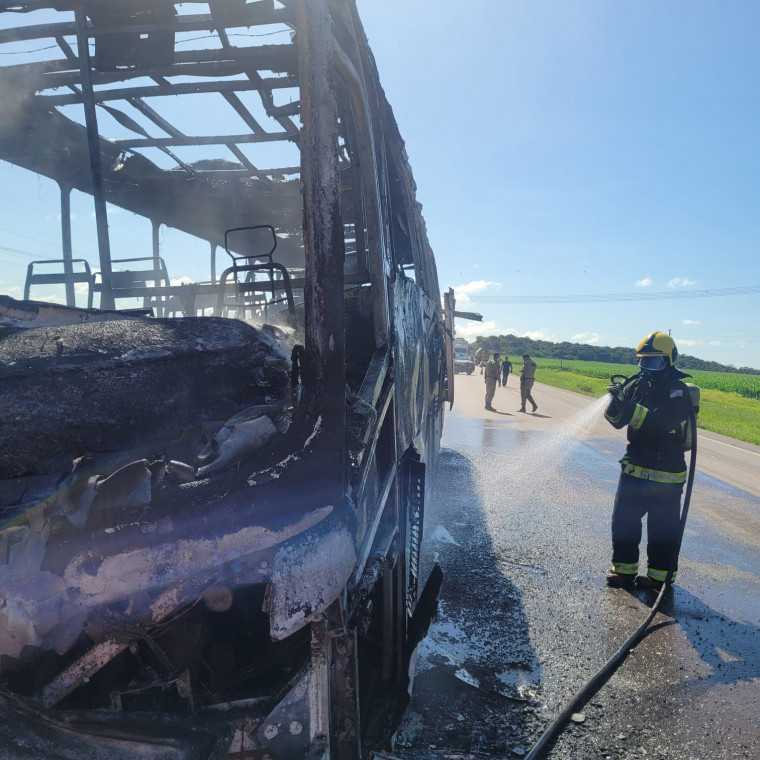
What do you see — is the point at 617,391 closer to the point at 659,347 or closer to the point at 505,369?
the point at 659,347

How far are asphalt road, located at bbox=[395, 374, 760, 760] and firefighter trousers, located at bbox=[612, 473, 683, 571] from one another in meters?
0.25

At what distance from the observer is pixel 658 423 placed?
4.12 meters

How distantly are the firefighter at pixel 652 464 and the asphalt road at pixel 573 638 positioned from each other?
0.23 metres

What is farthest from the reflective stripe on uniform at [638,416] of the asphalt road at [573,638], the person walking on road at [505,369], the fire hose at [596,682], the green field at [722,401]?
the person walking on road at [505,369]

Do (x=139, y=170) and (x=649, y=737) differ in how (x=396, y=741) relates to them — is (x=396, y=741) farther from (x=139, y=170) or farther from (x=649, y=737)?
(x=139, y=170)

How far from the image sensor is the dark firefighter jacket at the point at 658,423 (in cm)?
411

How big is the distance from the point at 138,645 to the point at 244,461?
0.55 meters

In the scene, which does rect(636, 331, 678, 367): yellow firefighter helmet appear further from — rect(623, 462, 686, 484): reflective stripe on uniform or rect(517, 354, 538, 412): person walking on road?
rect(517, 354, 538, 412): person walking on road

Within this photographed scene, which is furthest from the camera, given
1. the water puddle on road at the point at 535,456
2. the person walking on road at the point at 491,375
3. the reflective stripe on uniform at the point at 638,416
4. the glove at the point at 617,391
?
the person walking on road at the point at 491,375

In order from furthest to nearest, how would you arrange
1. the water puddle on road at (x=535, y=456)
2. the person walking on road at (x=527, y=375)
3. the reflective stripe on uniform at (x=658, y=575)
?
the person walking on road at (x=527, y=375) < the water puddle on road at (x=535, y=456) < the reflective stripe on uniform at (x=658, y=575)

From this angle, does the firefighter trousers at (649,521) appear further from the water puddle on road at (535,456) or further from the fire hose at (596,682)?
the water puddle on road at (535,456)

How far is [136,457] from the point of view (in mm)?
1462

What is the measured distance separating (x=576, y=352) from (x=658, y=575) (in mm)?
114930

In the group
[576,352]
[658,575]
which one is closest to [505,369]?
[658,575]
